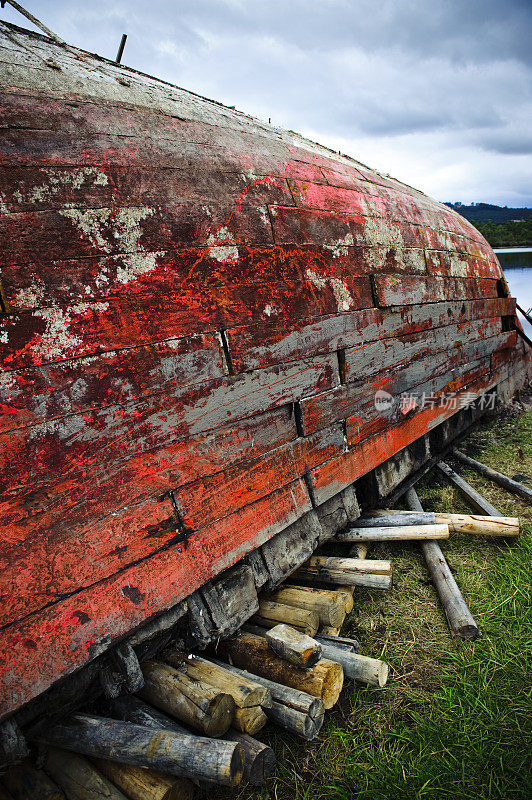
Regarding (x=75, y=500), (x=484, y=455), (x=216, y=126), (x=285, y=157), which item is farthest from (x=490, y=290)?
(x=75, y=500)

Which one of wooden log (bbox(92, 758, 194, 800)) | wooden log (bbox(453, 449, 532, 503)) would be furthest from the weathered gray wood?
wooden log (bbox(453, 449, 532, 503))

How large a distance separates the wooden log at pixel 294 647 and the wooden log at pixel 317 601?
0.34 metres

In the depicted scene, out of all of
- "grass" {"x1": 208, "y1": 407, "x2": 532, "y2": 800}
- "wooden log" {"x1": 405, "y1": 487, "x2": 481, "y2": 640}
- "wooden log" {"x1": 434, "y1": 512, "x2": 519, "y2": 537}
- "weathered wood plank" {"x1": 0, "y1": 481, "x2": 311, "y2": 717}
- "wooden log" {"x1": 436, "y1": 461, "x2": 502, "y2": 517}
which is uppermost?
"weathered wood plank" {"x1": 0, "y1": 481, "x2": 311, "y2": 717}

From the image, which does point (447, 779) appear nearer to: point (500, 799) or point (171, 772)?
point (500, 799)

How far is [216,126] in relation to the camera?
2.45m

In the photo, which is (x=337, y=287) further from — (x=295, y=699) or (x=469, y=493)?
(x=469, y=493)

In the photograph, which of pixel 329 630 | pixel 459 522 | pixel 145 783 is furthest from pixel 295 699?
pixel 459 522

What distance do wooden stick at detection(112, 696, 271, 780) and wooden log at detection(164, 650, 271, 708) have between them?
0.12 meters

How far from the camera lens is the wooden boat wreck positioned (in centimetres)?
158

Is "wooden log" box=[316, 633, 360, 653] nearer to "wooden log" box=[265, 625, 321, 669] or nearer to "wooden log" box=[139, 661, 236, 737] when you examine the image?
"wooden log" box=[265, 625, 321, 669]

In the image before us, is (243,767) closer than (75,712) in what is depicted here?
Yes

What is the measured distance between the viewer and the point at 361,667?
217 centimetres

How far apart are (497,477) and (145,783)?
408 cm

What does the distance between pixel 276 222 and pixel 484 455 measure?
13.9 feet
